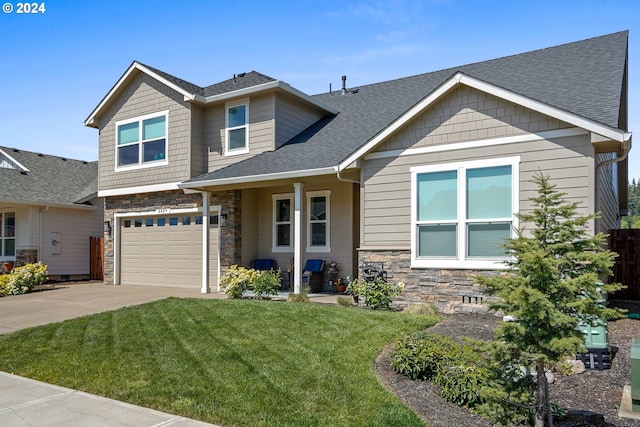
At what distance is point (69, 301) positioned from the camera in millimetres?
12281

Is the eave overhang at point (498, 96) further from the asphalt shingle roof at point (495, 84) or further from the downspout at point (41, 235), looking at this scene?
the downspout at point (41, 235)

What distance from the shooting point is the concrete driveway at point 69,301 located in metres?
9.91

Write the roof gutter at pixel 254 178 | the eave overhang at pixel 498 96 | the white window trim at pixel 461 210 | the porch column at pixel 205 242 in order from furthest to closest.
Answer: the porch column at pixel 205 242
the roof gutter at pixel 254 178
the white window trim at pixel 461 210
the eave overhang at pixel 498 96

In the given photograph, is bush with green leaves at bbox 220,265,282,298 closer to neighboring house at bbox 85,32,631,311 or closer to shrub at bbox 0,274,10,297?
neighboring house at bbox 85,32,631,311

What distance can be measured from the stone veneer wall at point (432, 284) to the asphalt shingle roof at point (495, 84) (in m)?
2.53

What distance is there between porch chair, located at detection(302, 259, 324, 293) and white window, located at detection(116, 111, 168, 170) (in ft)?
19.2

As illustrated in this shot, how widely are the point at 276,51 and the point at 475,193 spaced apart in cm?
681

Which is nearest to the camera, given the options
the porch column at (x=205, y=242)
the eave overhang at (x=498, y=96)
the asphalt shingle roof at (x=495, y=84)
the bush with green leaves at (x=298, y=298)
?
the eave overhang at (x=498, y=96)

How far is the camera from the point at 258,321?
8.18 m

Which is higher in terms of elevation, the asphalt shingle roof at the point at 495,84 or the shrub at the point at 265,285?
the asphalt shingle roof at the point at 495,84

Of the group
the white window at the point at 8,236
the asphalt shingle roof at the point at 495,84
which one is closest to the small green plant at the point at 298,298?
the asphalt shingle roof at the point at 495,84

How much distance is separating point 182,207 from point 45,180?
9.25 m

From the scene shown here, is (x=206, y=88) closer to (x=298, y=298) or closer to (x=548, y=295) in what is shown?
(x=298, y=298)

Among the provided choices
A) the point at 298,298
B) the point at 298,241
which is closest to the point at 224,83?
the point at 298,241
